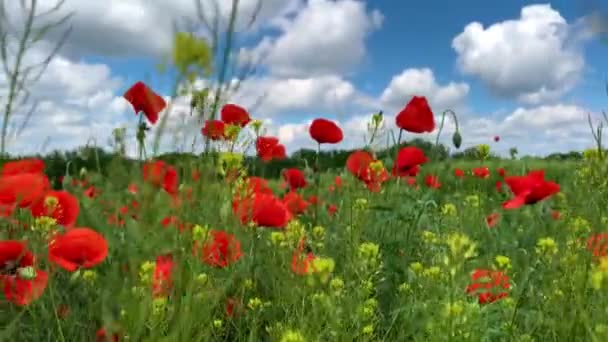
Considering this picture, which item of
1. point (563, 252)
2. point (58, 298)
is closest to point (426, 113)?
point (563, 252)

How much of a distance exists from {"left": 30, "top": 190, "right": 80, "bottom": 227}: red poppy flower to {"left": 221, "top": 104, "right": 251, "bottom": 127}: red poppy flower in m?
0.65

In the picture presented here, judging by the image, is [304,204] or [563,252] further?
[304,204]

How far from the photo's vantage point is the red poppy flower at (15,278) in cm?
161

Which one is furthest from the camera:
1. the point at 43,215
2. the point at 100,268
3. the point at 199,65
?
the point at 100,268

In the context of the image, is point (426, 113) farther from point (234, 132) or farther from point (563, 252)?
point (234, 132)

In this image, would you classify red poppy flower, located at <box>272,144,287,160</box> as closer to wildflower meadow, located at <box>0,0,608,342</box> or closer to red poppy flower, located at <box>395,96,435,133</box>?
wildflower meadow, located at <box>0,0,608,342</box>

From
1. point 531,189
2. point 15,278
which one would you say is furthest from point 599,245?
point 15,278

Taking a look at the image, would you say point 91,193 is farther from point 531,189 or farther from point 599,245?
point 599,245

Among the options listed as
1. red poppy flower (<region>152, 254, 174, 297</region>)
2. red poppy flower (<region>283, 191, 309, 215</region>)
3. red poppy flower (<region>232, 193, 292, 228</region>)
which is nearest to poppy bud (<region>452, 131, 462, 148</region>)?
red poppy flower (<region>283, 191, 309, 215</region>)

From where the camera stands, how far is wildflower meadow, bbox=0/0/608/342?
1211 millimetres

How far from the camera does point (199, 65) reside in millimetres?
1038

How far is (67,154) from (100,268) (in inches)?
217

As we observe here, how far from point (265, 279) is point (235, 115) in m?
0.57

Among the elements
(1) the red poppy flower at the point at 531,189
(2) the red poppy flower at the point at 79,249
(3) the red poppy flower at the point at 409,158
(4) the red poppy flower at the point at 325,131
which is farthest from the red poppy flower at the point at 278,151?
(2) the red poppy flower at the point at 79,249
